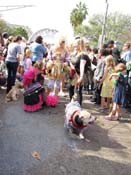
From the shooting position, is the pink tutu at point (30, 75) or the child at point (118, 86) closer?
the child at point (118, 86)

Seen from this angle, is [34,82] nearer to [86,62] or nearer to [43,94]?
[43,94]

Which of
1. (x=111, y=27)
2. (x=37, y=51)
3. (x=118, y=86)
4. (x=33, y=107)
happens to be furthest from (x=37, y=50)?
(x=111, y=27)

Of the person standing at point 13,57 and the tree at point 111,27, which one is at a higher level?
the tree at point 111,27

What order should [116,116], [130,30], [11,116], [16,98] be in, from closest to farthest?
1. [11,116]
2. [116,116]
3. [16,98]
4. [130,30]

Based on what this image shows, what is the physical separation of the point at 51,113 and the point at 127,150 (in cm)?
255

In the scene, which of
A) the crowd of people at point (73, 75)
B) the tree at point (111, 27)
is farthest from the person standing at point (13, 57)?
the tree at point (111, 27)

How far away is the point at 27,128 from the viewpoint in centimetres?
648

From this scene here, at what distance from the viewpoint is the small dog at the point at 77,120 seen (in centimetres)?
577

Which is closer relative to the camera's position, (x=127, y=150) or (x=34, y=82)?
(x=127, y=150)

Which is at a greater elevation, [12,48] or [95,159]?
[12,48]

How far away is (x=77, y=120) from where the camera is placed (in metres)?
5.88

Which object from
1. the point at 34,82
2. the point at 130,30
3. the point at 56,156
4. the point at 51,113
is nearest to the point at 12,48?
the point at 34,82

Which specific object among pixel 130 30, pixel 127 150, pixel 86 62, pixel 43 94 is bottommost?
pixel 127 150

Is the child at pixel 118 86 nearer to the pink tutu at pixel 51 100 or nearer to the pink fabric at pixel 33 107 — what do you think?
the pink tutu at pixel 51 100
